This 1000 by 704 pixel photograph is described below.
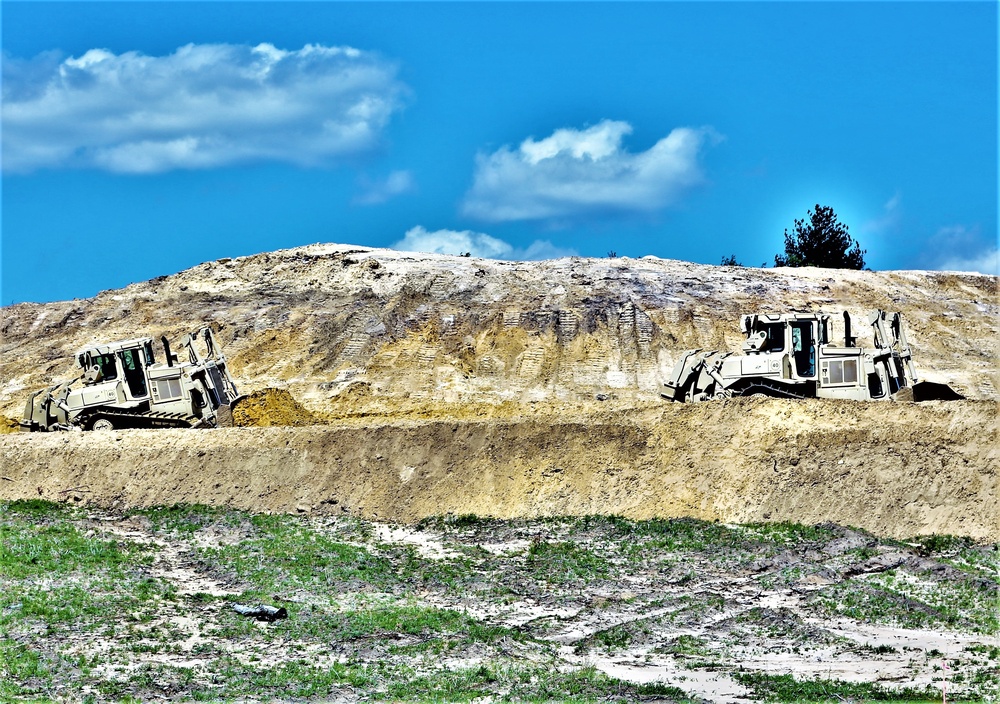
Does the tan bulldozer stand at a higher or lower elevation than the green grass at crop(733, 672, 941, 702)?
higher

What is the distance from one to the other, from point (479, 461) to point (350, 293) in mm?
30488

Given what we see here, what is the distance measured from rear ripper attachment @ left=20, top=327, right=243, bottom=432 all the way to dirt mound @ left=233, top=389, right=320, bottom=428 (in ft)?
5.87

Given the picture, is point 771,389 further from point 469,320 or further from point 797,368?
point 469,320

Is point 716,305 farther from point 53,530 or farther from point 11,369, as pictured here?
point 53,530

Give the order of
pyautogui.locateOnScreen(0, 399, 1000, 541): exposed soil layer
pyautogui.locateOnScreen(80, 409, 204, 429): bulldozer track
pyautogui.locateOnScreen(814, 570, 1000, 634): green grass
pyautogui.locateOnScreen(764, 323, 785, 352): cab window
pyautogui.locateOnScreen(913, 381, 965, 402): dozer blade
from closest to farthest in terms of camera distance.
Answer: pyautogui.locateOnScreen(814, 570, 1000, 634): green grass < pyautogui.locateOnScreen(0, 399, 1000, 541): exposed soil layer < pyautogui.locateOnScreen(764, 323, 785, 352): cab window < pyautogui.locateOnScreen(913, 381, 965, 402): dozer blade < pyautogui.locateOnScreen(80, 409, 204, 429): bulldozer track

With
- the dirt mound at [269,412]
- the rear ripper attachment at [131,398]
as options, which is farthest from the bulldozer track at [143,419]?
the dirt mound at [269,412]

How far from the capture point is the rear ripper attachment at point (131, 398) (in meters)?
36.7

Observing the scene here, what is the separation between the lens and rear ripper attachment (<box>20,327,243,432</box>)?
120 feet

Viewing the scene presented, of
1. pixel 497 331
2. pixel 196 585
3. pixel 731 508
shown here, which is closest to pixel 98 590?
pixel 196 585

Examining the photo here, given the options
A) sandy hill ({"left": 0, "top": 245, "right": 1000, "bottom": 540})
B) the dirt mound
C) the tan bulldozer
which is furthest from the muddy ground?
the dirt mound

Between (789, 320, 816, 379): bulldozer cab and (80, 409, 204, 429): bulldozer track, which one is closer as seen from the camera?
(789, 320, 816, 379): bulldozer cab

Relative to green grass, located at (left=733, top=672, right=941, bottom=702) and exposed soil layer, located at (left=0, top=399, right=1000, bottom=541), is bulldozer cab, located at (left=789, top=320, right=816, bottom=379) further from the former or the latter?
green grass, located at (left=733, top=672, right=941, bottom=702)

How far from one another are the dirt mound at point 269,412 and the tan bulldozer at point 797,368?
12.6 metres

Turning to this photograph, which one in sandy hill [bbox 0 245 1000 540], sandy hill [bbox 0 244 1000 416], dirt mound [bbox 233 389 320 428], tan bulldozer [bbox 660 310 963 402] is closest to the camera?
sandy hill [bbox 0 245 1000 540]
